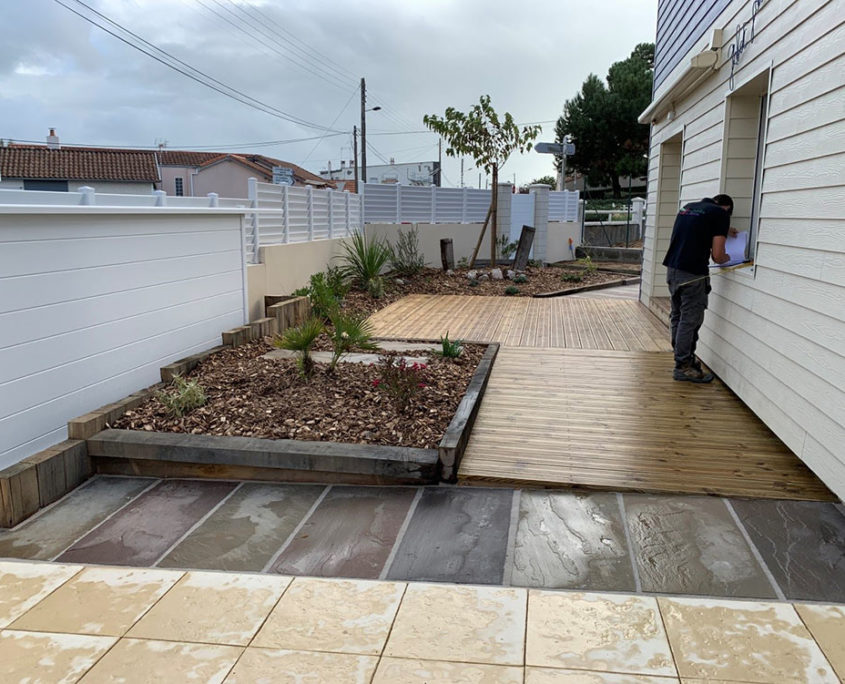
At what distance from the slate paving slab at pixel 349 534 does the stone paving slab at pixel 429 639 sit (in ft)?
0.57

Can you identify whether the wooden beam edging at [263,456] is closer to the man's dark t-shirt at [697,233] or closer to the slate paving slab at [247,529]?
the slate paving slab at [247,529]

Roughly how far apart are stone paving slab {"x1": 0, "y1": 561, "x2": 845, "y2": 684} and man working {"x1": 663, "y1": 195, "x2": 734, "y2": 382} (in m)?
3.21

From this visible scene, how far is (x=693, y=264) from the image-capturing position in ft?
17.4

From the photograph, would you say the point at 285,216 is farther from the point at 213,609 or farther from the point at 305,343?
the point at 213,609

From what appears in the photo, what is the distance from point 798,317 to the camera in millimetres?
3789

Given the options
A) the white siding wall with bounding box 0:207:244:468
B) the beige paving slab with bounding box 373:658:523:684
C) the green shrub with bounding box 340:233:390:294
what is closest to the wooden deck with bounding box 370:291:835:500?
the beige paving slab with bounding box 373:658:523:684

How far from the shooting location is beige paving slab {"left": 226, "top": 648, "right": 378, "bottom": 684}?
2.14 m

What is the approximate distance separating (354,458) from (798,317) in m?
2.66

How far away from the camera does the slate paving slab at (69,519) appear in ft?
10.1

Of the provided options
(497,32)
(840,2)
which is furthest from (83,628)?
(497,32)

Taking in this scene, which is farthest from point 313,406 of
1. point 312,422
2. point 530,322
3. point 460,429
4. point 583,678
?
point 530,322

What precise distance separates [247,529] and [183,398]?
1.52 meters

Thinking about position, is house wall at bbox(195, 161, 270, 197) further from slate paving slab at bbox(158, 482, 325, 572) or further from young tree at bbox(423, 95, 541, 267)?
slate paving slab at bbox(158, 482, 325, 572)

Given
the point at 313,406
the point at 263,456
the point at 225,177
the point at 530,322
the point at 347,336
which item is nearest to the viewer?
the point at 263,456
